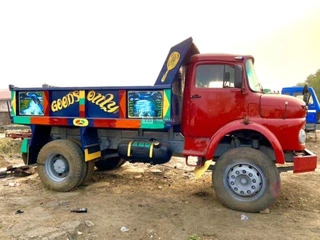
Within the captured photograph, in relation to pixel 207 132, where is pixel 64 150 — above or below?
below

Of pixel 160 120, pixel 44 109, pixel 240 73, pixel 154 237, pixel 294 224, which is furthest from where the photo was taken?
pixel 44 109

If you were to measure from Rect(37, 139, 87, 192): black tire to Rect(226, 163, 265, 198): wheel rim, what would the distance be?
302cm

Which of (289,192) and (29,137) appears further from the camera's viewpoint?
(29,137)

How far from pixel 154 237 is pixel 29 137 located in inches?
165

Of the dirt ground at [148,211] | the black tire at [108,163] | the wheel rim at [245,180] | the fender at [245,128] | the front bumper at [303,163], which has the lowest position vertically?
the dirt ground at [148,211]

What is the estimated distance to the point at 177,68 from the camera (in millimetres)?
5770

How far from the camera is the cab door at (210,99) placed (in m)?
5.48

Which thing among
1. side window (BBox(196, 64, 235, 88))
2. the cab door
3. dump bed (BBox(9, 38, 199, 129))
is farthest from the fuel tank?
side window (BBox(196, 64, 235, 88))

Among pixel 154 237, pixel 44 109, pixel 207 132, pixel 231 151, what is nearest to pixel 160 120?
pixel 207 132

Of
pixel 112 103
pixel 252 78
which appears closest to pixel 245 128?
pixel 252 78

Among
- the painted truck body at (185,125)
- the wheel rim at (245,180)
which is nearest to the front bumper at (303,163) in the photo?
the painted truck body at (185,125)

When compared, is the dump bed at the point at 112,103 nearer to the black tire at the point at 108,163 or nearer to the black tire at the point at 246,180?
the black tire at the point at 246,180

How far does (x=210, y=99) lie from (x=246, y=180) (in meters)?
1.53

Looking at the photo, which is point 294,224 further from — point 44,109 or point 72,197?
point 44,109
